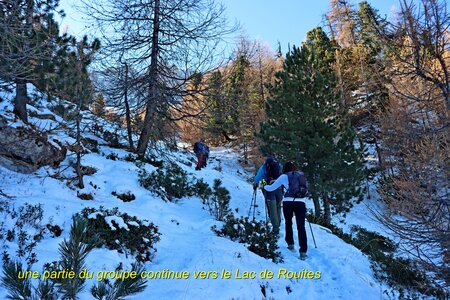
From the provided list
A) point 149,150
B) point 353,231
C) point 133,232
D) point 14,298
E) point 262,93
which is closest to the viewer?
point 14,298

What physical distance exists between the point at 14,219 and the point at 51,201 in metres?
1.04

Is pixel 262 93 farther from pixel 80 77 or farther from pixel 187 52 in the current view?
pixel 80 77

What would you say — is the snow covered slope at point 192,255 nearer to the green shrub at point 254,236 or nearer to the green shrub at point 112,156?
the green shrub at point 254,236

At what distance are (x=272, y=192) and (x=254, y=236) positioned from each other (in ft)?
4.22

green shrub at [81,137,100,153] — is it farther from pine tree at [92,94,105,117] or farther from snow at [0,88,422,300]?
snow at [0,88,422,300]

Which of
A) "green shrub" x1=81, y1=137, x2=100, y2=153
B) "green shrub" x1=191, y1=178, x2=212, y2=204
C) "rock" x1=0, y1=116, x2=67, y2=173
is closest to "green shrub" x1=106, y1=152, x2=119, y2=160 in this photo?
"green shrub" x1=81, y1=137, x2=100, y2=153

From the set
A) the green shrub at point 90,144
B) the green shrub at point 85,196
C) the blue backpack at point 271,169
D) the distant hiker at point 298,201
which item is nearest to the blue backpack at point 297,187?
the distant hiker at point 298,201

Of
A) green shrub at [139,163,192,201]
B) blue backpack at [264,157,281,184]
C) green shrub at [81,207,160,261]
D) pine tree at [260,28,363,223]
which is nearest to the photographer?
green shrub at [81,207,160,261]

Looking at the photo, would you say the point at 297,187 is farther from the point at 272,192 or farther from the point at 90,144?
the point at 90,144

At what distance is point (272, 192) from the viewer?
295 inches

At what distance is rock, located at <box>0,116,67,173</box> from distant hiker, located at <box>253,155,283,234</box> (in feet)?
18.2

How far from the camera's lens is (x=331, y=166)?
1140 cm

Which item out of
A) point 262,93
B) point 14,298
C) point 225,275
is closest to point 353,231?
point 225,275

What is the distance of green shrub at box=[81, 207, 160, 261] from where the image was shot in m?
5.27
